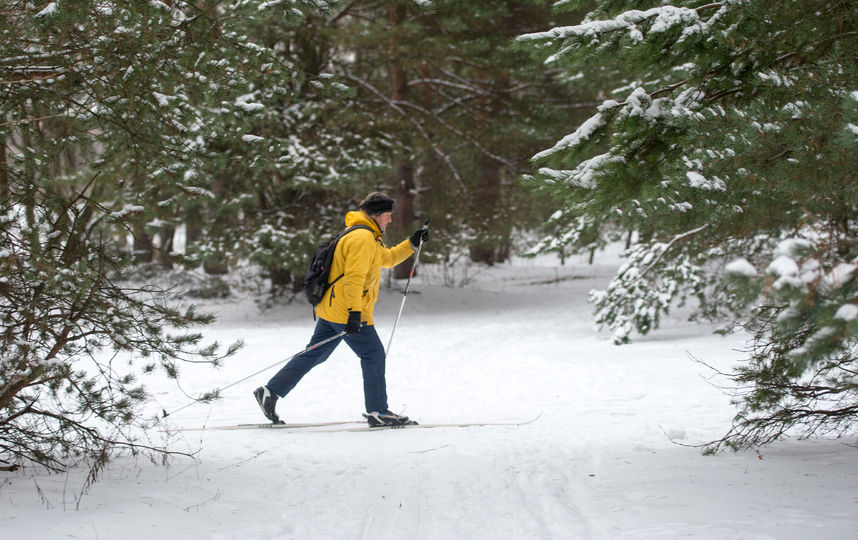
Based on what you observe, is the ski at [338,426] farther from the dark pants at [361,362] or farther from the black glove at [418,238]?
the black glove at [418,238]

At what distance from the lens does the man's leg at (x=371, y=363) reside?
616cm

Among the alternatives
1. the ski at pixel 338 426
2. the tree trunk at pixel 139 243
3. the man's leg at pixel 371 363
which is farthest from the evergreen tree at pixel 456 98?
the ski at pixel 338 426

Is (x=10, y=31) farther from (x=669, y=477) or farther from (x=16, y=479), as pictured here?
(x=669, y=477)

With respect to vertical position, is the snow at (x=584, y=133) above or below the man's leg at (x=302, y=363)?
above

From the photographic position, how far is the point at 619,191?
13.0 ft

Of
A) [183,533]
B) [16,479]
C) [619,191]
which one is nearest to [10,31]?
[16,479]

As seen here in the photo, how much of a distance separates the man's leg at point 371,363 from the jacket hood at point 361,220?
3.10 feet

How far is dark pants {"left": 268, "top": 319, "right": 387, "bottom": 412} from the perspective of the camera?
20.3 feet

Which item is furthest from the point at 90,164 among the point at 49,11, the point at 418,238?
the point at 418,238

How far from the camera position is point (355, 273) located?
6.00 metres

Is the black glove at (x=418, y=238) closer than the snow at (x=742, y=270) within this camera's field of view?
No

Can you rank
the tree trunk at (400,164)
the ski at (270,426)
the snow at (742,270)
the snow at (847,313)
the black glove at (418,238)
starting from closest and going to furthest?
the snow at (847,313), the snow at (742,270), the ski at (270,426), the black glove at (418,238), the tree trunk at (400,164)

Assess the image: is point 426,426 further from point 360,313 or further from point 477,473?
point 477,473

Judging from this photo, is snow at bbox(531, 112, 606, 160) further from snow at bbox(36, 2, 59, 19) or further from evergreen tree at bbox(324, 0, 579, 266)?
evergreen tree at bbox(324, 0, 579, 266)
